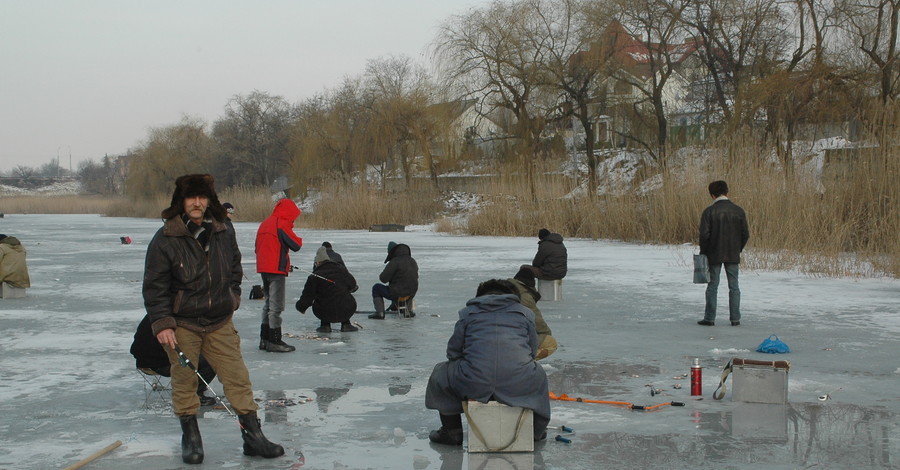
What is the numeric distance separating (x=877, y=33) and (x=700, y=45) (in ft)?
40.9

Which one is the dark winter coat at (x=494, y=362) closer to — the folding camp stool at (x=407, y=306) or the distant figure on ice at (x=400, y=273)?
the distant figure on ice at (x=400, y=273)

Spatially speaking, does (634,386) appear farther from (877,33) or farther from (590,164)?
(590,164)

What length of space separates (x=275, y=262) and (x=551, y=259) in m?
5.03

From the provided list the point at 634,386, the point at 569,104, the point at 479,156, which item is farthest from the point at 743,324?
the point at 479,156

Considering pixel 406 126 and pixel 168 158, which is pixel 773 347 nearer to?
pixel 406 126

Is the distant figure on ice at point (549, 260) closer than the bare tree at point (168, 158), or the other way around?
the distant figure on ice at point (549, 260)

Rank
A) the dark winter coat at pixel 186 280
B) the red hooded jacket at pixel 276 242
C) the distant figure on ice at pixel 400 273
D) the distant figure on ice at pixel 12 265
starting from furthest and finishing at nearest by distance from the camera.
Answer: the distant figure on ice at pixel 12 265 → the distant figure on ice at pixel 400 273 → the red hooded jacket at pixel 276 242 → the dark winter coat at pixel 186 280

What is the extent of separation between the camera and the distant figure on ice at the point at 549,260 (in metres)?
13.5

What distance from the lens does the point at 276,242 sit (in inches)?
377

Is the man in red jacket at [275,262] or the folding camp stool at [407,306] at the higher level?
the man in red jacket at [275,262]

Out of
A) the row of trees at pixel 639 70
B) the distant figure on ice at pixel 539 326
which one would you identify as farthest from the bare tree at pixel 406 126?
the distant figure on ice at pixel 539 326

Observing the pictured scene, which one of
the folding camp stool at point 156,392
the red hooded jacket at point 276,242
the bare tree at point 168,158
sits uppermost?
the bare tree at point 168,158

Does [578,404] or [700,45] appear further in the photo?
[700,45]

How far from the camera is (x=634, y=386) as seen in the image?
7844mm
